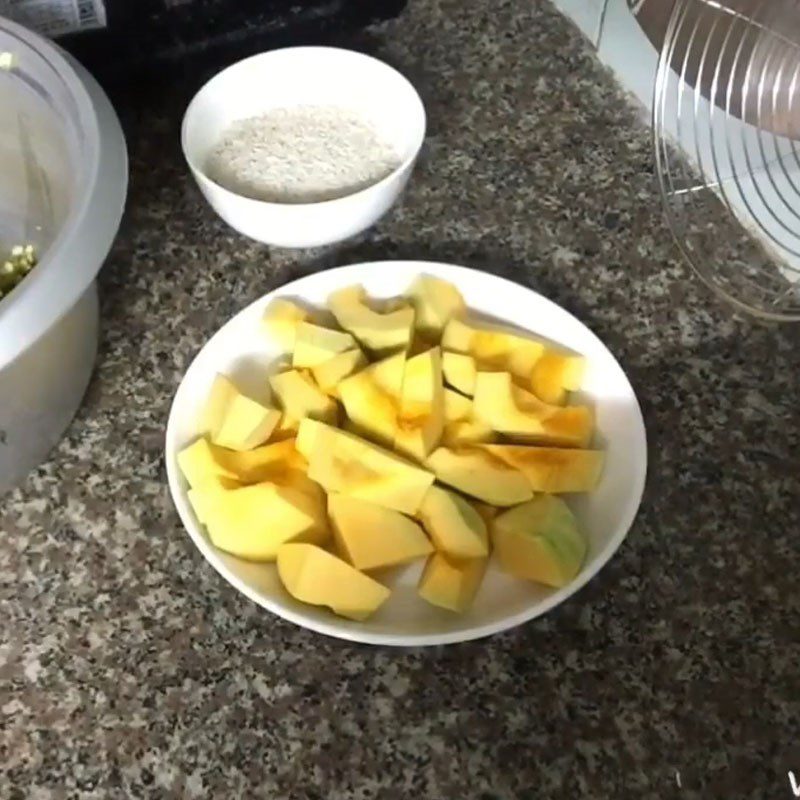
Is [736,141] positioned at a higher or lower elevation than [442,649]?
higher

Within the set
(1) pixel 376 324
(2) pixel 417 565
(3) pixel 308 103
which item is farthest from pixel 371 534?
(3) pixel 308 103

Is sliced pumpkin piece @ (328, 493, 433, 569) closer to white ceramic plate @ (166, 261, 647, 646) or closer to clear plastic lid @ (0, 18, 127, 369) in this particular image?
white ceramic plate @ (166, 261, 647, 646)

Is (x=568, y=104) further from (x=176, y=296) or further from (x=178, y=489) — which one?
(x=178, y=489)

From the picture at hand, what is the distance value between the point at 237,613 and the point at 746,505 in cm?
35

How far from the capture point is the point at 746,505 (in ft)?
2.46

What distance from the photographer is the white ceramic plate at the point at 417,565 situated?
2.18ft

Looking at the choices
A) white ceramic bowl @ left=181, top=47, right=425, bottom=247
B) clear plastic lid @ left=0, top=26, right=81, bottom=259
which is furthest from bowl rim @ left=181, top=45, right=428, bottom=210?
clear plastic lid @ left=0, top=26, right=81, bottom=259

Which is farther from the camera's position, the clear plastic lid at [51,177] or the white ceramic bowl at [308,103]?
the white ceramic bowl at [308,103]

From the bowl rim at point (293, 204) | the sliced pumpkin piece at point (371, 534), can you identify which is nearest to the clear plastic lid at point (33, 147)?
the bowl rim at point (293, 204)

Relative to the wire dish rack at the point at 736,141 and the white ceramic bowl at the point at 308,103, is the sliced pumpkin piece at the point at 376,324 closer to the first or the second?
the white ceramic bowl at the point at 308,103

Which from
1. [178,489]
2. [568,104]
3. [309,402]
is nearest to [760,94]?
[568,104]

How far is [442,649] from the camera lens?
27.3 inches

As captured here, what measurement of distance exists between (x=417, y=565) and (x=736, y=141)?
17.2 inches

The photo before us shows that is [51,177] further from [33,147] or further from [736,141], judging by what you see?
[736,141]
